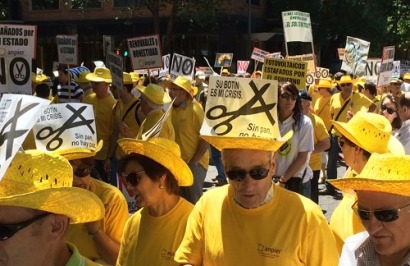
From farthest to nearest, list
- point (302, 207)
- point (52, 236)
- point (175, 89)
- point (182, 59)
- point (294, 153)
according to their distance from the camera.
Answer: point (182, 59), point (175, 89), point (294, 153), point (302, 207), point (52, 236)

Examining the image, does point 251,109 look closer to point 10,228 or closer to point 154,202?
point 154,202

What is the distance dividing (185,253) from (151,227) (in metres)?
0.38

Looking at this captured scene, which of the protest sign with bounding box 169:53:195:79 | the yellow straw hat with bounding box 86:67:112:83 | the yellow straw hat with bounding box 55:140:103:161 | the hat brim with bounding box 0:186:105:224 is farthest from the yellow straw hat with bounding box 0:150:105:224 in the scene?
the protest sign with bounding box 169:53:195:79

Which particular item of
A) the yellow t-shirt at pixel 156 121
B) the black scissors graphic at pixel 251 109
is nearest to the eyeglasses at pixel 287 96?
the yellow t-shirt at pixel 156 121

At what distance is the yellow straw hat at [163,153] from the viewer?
350cm

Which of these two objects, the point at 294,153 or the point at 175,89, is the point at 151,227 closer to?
the point at 294,153

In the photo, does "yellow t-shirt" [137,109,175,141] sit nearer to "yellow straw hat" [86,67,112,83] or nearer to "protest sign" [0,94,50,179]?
"yellow straw hat" [86,67,112,83]

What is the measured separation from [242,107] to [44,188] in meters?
1.29

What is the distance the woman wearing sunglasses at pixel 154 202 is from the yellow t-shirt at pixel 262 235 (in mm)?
237

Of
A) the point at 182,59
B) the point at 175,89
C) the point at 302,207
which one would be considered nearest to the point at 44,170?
the point at 302,207

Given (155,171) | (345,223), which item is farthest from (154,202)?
(345,223)

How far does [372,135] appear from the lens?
3.47 meters

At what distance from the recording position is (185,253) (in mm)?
3090

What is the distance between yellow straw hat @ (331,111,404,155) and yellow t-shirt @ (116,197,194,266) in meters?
1.03
